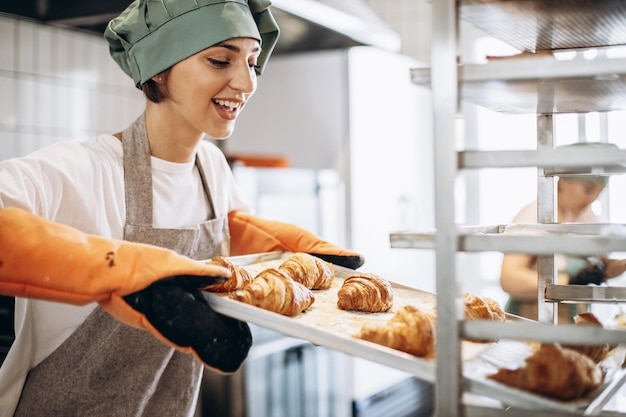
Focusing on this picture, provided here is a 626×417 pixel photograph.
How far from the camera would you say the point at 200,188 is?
1787 mm

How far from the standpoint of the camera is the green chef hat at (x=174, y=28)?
147 centimetres

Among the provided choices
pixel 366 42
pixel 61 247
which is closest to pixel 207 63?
pixel 61 247

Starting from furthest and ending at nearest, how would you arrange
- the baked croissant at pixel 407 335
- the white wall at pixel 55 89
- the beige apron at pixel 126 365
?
the white wall at pixel 55 89 → the beige apron at pixel 126 365 → the baked croissant at pixel 407 335

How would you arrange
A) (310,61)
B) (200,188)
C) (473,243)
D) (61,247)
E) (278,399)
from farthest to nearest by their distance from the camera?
(310,61) < (278,399) < (200,188) < (61,247) < (473,243)

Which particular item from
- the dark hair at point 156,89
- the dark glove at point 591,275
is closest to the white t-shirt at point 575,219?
the dark glove at point 591,275

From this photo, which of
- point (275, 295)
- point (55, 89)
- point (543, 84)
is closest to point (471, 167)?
point (543, 84)

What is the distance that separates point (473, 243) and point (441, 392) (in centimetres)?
21

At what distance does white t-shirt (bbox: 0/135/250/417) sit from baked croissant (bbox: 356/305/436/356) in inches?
29.0

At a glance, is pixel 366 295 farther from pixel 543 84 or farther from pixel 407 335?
pixel 543 84

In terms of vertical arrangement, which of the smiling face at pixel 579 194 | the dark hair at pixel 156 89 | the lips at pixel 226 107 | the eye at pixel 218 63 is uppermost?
the eye at pixel 218 63

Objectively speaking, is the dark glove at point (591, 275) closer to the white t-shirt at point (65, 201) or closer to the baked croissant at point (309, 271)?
the baked croissant at point (309, 271)

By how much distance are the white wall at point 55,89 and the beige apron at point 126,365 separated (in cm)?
139

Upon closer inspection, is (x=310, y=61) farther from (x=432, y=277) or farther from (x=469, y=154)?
(x=469, y=154)

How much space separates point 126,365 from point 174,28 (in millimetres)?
812
